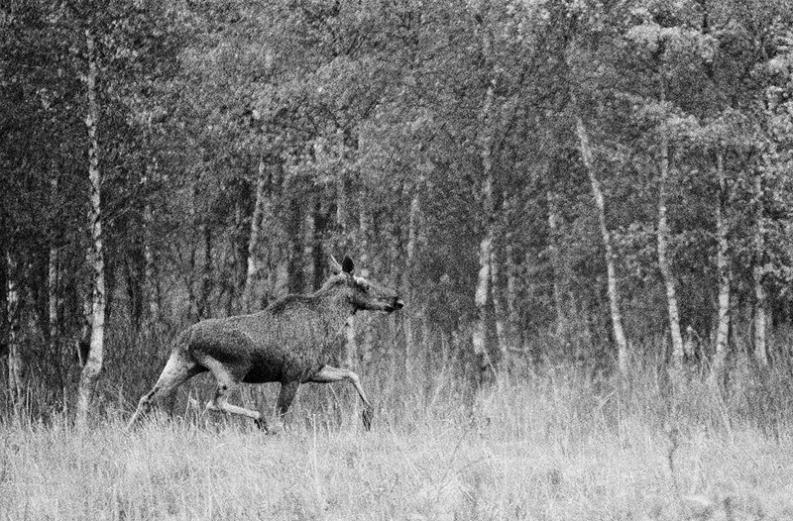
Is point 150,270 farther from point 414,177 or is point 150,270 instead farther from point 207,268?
point 414,177

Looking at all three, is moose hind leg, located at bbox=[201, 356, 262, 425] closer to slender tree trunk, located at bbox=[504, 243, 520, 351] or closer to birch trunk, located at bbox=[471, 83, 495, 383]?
birch trunk, located at bbox=[471, 83, 495, 383]

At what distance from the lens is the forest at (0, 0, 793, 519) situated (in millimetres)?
16188

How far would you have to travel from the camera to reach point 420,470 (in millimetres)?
8875

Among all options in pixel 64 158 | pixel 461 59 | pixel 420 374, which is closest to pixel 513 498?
pixel 420 374

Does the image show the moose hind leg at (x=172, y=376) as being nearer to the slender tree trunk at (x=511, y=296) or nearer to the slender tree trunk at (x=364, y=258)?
the slender tree trunk at (x=364, y=258)

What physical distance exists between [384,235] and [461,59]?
7.80 m

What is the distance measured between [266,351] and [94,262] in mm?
4878

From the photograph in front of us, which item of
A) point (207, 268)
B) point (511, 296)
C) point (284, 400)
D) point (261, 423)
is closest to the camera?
point (261, 423)

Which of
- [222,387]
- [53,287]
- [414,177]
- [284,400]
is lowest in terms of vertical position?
[284,400]

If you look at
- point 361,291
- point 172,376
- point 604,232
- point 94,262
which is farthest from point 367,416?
point 604,232

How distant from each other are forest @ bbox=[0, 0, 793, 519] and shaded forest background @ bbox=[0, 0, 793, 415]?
82 mm

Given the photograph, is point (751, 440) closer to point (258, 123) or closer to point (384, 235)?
point (258, 123)

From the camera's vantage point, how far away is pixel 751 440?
10.9 m

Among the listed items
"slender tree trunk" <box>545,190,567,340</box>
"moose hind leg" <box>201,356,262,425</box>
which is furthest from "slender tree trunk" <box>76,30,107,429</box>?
"slender tree trunk" <box>545,190,567,340</box>
